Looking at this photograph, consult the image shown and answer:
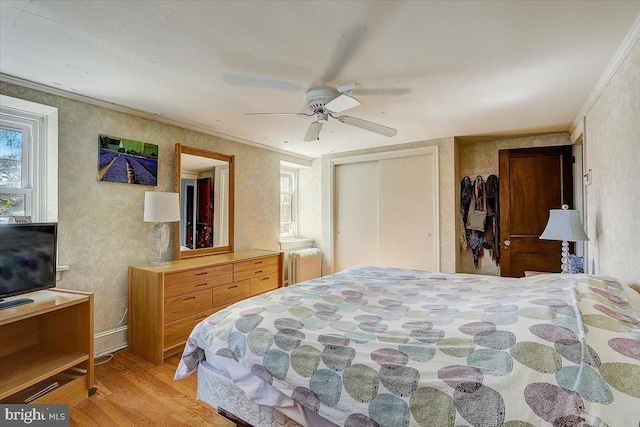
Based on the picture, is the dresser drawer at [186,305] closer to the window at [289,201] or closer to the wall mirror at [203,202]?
the wall mirror at [203,202]

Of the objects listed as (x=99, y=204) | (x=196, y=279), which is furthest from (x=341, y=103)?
(x=99, y=204)

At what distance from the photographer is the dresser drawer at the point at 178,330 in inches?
102

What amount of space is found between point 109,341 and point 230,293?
3.67ft

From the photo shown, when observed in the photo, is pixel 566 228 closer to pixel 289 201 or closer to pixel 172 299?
pixel 172 299

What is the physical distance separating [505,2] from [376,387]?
5.92 ft

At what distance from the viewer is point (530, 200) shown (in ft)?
11.5

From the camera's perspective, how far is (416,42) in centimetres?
173

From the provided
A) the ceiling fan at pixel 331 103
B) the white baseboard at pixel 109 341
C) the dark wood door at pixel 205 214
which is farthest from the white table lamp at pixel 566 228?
the white baseboard at pixel 109 341

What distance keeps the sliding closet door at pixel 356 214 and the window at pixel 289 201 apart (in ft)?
2.67

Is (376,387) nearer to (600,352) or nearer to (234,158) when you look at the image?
(600,352)

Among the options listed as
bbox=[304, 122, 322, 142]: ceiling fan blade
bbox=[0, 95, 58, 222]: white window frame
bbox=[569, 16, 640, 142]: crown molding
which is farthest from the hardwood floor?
bbox=[569, 16, 640, 142]: crown molding

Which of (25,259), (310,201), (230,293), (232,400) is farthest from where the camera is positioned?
(310,201)

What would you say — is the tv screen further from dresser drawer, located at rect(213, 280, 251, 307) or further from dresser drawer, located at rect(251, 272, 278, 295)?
dresser drawer, located at rect(251, 272, 278, 295)

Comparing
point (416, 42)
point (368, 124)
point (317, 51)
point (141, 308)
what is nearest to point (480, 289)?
point (368, 124)
